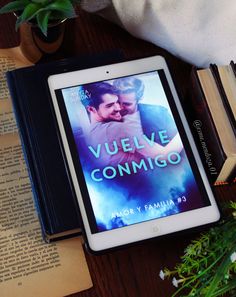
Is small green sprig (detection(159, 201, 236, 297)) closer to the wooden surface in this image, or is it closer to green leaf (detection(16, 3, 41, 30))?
the wooden surface

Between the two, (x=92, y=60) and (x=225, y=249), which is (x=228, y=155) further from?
(x=92, y=60)

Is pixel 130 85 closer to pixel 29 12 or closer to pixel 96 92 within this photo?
pixel 96 92

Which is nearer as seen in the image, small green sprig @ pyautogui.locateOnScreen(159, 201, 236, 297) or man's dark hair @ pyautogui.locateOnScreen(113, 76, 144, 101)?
small green sprig @ pyautogui.locateOnScreen(159, 201, 236, 297)

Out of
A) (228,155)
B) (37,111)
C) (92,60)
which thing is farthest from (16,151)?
(228,155)

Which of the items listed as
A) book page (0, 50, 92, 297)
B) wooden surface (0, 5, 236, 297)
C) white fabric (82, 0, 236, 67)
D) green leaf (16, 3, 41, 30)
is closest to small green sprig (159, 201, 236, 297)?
wooden surface (0, 5, 236, 297)

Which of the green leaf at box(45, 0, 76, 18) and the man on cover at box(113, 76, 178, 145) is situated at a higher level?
the green leaf at box(45, 0, 76, 18)

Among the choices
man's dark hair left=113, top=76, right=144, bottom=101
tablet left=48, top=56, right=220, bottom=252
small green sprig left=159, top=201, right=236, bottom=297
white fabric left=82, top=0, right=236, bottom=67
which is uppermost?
white fabric left=82, top=0, right=236, bottom=67
